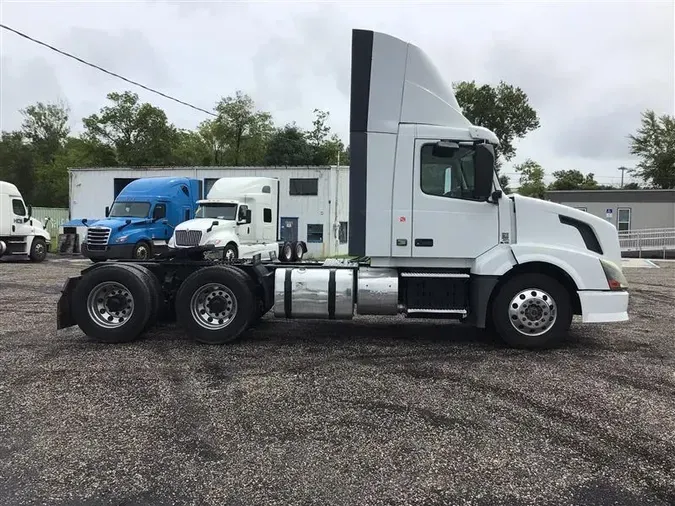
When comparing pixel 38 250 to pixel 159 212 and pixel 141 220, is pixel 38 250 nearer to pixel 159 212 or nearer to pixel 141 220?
pixel 141 220

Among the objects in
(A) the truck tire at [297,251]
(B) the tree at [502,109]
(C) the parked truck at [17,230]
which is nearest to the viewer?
(A) the truck tire at [297,251]

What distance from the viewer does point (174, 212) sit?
2081cm

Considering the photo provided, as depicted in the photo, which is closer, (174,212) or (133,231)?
(133,231)

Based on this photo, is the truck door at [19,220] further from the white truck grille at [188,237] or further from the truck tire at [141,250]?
the white truck grille at [188,237]

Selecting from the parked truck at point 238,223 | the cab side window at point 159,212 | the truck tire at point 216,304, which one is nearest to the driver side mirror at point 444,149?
the truck tire at point 216,304

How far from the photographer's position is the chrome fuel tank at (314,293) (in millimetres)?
7309

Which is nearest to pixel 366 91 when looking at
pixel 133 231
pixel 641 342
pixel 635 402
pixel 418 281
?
pixel 418 281

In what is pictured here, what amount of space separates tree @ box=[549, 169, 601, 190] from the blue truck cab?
58.0 m

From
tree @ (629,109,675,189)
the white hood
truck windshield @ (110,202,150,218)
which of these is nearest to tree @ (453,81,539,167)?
tree @ (629,109,675,189)

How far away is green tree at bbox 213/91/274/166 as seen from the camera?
166ft

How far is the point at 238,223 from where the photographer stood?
55.9 feet

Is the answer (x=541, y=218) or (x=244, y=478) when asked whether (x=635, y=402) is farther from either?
(x=244, y=478)

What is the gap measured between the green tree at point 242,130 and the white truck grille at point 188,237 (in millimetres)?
35676

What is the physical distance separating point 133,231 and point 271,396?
15917mm
